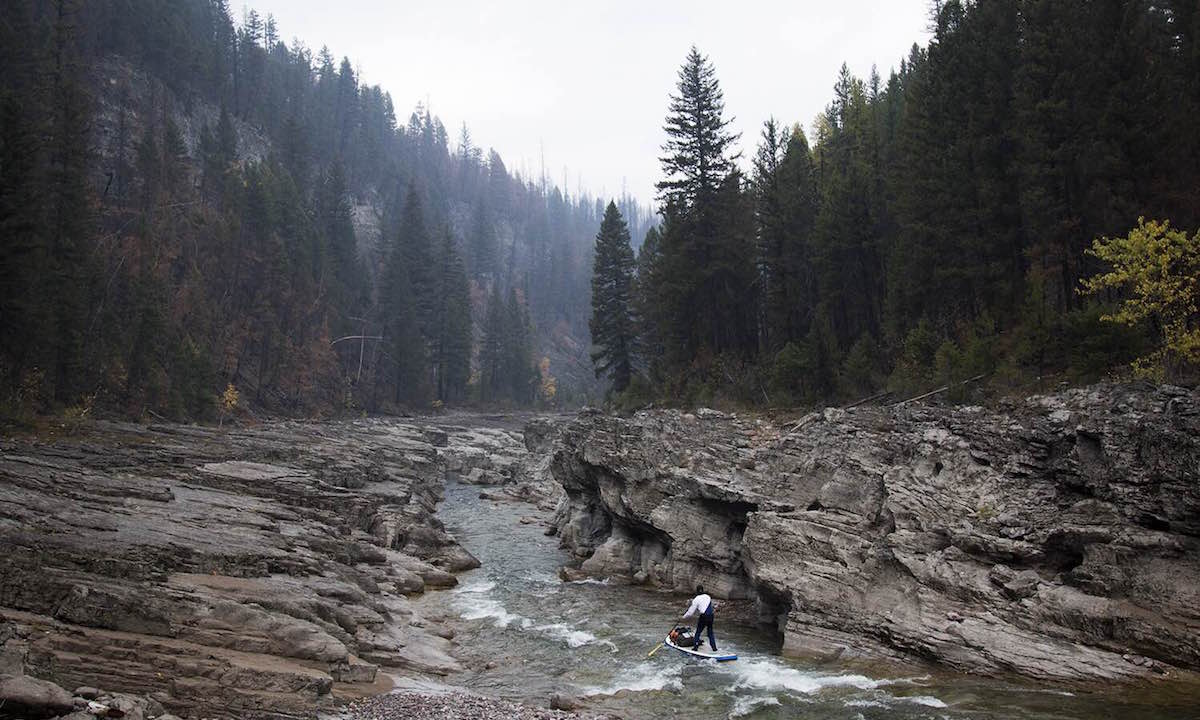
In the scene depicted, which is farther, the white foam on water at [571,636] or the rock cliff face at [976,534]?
the white foam on water at [571,636]

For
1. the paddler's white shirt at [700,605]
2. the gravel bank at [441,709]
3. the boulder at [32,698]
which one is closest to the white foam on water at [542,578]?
the paddler's white shirt at [700,605]

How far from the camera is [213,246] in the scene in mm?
82062

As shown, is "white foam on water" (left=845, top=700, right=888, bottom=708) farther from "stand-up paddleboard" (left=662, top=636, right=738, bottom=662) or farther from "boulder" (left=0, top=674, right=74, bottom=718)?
"boulder" (left=0, top=674, right=74, bottom=718)

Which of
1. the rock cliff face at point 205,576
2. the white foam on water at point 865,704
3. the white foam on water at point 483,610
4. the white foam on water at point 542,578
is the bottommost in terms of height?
the white foam on water at point 542,578

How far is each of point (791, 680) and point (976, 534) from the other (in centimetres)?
604

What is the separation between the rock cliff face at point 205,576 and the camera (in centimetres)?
1242

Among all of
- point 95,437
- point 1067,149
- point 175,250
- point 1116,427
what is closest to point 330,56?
point 175,250

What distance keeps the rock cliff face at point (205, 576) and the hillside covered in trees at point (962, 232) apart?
861 inches

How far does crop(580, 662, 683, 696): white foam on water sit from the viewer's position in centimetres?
1785

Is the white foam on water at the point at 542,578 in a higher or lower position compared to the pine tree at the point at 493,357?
lower

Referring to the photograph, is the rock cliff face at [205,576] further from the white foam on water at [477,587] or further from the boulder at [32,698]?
the white foam on water at [477,587]

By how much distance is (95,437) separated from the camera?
35.5m

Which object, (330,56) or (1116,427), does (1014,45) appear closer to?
(1116,427)

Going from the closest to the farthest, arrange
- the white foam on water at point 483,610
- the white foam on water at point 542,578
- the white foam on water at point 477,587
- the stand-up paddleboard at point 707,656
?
the stand-up paddleboard at point 707,656 < the white foam on water at point 483,610 < the white foam on water at point 477,587 < the white foam on water at point 542,578
